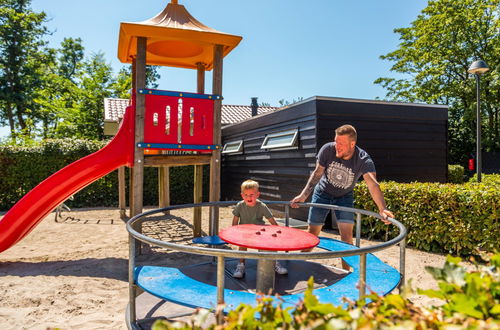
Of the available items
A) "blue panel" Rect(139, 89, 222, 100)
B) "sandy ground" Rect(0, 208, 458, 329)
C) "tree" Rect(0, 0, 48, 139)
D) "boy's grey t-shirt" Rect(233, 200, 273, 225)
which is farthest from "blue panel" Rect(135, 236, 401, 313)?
"tree" Rect(0, 0, 48, 139)

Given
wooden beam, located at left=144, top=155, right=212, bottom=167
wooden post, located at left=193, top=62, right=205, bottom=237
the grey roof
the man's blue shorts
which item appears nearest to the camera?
the man's blue shorts

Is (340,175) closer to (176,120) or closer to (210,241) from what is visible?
(210,241)

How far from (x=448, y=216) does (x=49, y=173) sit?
11.8 meters

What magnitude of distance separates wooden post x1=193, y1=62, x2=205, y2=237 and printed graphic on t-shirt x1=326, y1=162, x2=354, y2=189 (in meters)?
3.26

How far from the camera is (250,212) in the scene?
4.03 m

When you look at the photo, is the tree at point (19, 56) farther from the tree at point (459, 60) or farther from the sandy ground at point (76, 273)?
the tree at point (459, 60)

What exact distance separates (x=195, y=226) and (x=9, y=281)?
3.22m

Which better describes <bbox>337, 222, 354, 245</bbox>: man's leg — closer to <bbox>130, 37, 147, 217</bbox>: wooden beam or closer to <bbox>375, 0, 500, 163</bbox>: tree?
<bbox>130, 37, 147, 217</bbox>: wooden beam

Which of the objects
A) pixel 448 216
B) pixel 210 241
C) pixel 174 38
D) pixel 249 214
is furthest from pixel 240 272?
pixel 174 38

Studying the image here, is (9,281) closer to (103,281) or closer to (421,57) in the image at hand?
(103,281)

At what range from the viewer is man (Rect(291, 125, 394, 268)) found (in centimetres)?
375

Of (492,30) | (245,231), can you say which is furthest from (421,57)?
(245,231)

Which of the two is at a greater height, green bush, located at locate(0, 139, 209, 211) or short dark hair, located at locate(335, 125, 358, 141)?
short dark hair, located at locate(335, 125, 358, 141)

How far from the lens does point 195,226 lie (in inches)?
273
